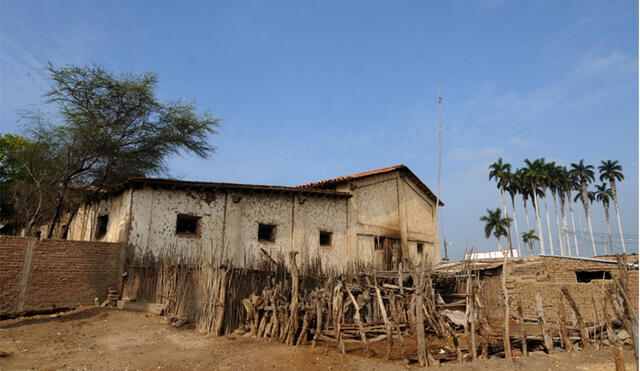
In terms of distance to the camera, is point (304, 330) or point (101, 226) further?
point (101, 226)

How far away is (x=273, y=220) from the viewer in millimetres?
17297

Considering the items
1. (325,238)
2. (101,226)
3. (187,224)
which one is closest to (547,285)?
(325,238)

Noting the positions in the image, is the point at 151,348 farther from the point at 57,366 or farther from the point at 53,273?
the point at 53,273

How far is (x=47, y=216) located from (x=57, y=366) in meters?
14.7

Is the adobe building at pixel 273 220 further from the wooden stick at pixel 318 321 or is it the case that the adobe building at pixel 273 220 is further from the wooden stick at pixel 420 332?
the wooden stick at pixel 420 332

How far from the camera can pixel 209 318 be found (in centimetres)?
1077

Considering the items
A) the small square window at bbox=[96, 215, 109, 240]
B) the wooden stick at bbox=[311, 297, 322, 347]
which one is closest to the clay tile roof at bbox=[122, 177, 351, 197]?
the small square window at bbox=[96, 215, 109, 240]

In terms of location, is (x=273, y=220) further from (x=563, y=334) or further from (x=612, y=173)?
(x=612, y=173)

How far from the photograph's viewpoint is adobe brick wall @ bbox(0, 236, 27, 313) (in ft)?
37.7

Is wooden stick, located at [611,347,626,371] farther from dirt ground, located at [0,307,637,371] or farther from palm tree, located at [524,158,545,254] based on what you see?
palm tree, located at [524,158,545,254]

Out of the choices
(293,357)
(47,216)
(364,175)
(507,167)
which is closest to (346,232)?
(364,175)

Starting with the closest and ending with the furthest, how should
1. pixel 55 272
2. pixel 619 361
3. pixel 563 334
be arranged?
1. pixel 619 361
2. pixel 563 334
3. pixel 55 272

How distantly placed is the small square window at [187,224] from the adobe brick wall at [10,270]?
492cm

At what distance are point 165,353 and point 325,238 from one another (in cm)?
1009
